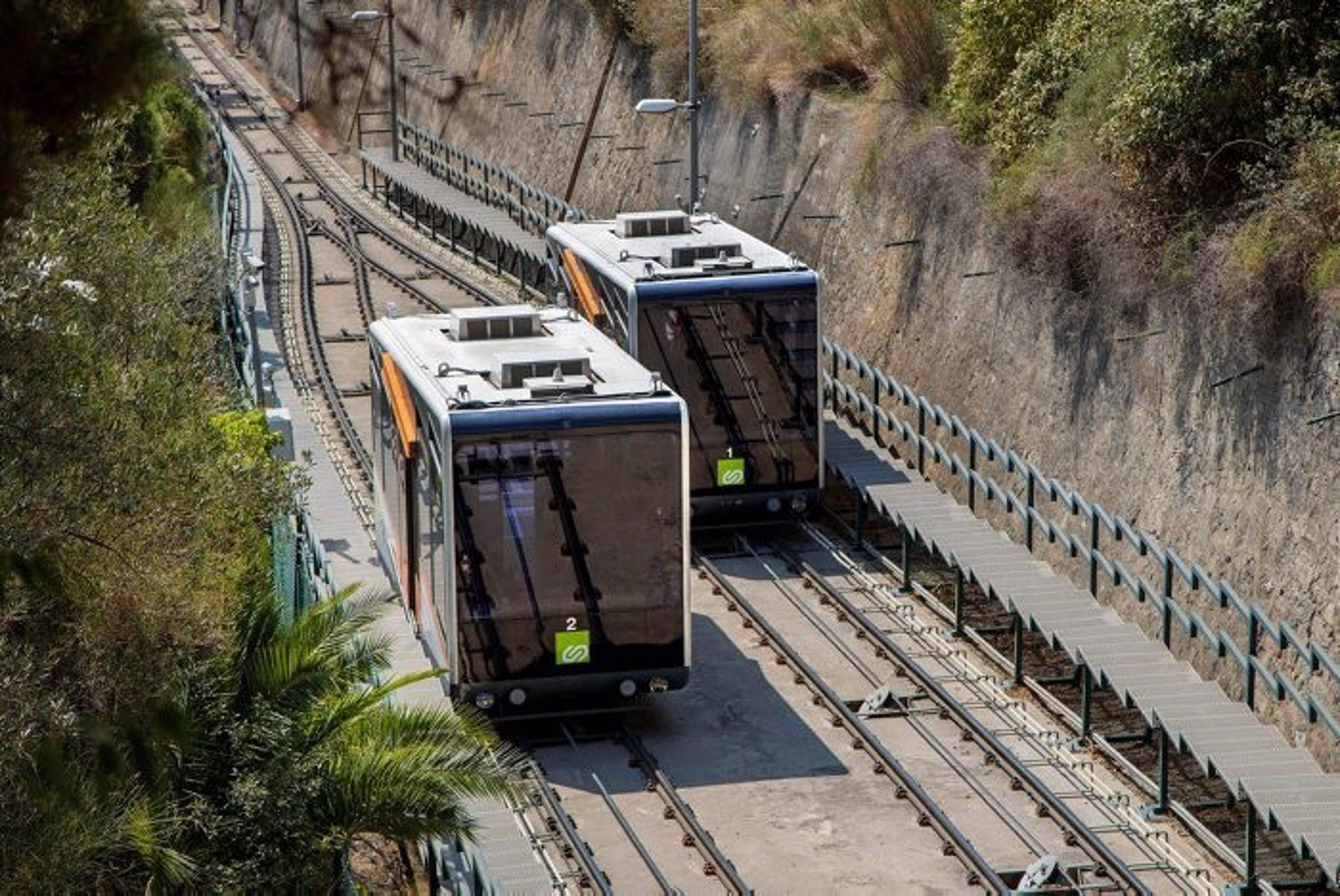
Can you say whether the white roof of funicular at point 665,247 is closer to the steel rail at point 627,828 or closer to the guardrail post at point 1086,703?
the guardrail post at point 1086,703

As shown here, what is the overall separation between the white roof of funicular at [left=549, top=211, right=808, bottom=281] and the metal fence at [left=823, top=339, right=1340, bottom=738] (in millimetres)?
2420

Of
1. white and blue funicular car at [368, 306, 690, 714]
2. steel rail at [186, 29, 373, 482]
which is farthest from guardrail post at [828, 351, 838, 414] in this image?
white and blue funicular car at [368, 306, 690, 714]

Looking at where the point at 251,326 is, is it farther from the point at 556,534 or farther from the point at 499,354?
the point at 556,534

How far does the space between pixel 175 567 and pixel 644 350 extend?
8.95m

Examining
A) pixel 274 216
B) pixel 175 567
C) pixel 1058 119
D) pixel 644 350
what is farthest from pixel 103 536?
pixel 274 216

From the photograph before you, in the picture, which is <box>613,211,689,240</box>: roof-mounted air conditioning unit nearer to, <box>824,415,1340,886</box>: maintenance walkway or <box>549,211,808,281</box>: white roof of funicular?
<box>549,211,808,281</box>: white roof of funicular

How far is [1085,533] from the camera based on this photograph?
80.3 ft

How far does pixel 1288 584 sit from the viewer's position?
20.5 meters

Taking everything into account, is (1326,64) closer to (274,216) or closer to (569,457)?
(569,457)

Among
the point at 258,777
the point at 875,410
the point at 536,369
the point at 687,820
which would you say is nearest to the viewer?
the point at 258,777

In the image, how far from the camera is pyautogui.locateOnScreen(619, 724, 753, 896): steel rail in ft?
55.7

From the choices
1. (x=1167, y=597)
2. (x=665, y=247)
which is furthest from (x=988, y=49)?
(x=1167, y=597)

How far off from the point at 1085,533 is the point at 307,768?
11589 millimetres

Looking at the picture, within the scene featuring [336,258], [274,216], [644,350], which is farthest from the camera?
[274,216]
